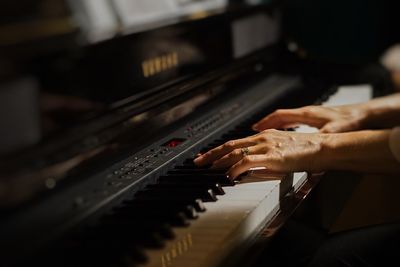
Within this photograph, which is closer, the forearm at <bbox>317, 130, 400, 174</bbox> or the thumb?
the forearm at <bbox>317, 130, 400, 174</bbox>

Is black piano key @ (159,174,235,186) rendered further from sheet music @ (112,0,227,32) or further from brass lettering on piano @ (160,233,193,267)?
sheet music @ (112,0,227,32)

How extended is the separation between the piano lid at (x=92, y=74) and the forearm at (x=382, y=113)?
0.50 meters

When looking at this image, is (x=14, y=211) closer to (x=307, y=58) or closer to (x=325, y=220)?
(x=325, y=220)

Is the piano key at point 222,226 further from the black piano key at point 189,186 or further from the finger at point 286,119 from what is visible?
the finger at point 286,119

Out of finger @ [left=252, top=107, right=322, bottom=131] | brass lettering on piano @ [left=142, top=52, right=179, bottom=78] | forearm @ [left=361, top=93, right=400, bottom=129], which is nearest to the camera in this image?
brass lettering on piano @ [left=142, top=52, right=179, bottom=78]

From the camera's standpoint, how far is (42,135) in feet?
3.34

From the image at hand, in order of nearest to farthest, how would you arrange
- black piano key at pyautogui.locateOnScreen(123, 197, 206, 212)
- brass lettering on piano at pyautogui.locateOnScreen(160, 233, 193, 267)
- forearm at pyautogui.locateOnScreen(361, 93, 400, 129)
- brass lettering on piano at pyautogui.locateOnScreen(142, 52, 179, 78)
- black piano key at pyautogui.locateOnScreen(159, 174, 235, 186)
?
brass lettering on piano at pyautogui.locateOnScreen(160, 233, 193, 267), black piano key at pyautogui.locateOnScreen(123, 197, 206, 212), black piano key at pyautogui.locateOnScreen(159, 174, 235, 186), brass lettering on piano at pyautogui.locateOnScreen(142, 52, 179, 78), forearm at pyautogui.locateOnScreen(361, 93, 400, 129)

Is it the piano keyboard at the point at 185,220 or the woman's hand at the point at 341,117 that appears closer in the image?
the piano keyboard at the point at 185,220

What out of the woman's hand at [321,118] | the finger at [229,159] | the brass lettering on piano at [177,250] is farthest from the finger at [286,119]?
the brass lettering on piano at [177,250]

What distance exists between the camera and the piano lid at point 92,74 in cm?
97

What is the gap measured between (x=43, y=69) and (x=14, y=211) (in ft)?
0.87

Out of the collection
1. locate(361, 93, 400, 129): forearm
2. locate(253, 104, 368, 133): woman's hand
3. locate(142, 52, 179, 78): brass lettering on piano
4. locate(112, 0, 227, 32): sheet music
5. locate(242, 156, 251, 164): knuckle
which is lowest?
locate(361, 93, 400, 129): forearm

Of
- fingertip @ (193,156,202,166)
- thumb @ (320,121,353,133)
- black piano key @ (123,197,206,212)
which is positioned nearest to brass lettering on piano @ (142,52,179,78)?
fingertip @ (193,156,202,166)

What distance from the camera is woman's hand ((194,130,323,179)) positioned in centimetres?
131
